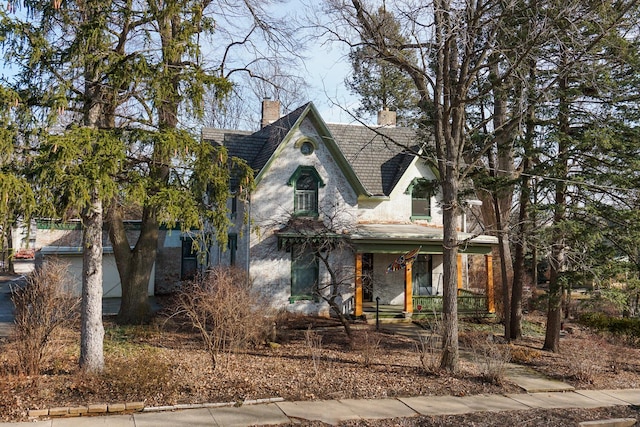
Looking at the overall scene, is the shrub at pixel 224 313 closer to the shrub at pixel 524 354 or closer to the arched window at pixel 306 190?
the arched window at pixel 306 190

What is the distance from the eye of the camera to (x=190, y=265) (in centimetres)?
2442

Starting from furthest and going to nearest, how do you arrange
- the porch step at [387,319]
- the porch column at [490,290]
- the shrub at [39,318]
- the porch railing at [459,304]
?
1. the porch column at [490,290]
2. the porch railing at [459,304]
3. the porch step at [387,319]
4. the shrub at [39,318]

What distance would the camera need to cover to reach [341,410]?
8.47 metres

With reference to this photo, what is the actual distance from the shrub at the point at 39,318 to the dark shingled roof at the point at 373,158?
12.0m

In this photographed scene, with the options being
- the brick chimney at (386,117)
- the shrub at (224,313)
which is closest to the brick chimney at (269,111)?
the brick chimney at (386,117)

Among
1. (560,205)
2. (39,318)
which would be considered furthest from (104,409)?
(560,205)

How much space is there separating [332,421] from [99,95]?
279 inches

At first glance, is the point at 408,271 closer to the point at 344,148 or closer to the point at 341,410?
the point at 344,148

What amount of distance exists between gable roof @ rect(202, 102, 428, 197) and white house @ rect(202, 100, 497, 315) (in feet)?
0.15

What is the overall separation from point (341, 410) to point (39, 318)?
555 cm

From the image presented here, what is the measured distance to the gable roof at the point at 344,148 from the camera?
17.8m

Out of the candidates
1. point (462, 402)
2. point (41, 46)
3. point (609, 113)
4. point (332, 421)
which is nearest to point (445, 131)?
point (609, 113)

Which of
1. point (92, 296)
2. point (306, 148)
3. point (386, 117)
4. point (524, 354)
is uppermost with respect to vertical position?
point (386, 117)

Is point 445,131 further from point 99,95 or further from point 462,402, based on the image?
point 99,95
